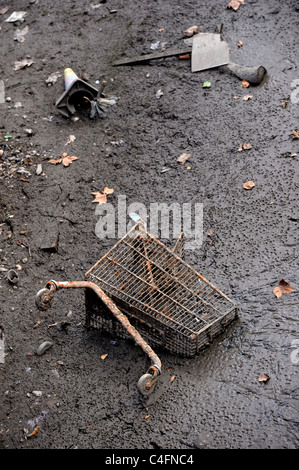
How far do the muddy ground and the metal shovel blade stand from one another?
121 mm

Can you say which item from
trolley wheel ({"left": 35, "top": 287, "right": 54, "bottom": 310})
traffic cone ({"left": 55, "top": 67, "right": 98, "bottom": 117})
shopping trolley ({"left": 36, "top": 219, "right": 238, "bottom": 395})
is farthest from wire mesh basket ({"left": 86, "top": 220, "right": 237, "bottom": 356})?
traffic cone ({"left": 55, "top": 67, "right": 98, "bottom": 117})

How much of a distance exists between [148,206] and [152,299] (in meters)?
1.40

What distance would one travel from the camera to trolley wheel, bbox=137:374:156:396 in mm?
3170

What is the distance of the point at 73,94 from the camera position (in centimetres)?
598

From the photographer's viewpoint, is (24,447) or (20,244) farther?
(20,244)

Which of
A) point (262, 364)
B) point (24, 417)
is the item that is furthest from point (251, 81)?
point (24, 417)

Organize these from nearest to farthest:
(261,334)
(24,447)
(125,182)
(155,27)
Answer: (24,447) → (261,334) → (125,182) → (155,27)

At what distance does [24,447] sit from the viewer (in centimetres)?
340

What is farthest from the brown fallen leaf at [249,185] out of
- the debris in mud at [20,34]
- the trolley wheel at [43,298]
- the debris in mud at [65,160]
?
the debris in mud at [20,34]

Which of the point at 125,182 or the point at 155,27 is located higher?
the point at 155,27

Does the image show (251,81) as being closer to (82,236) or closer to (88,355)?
(82,236)

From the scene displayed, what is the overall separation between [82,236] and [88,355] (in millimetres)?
1305

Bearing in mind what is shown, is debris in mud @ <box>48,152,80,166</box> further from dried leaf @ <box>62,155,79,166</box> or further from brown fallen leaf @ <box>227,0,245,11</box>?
brown fallen leaf @ <box>227,0,245,11</box>

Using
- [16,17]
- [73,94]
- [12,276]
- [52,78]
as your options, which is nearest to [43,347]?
[12,276]
